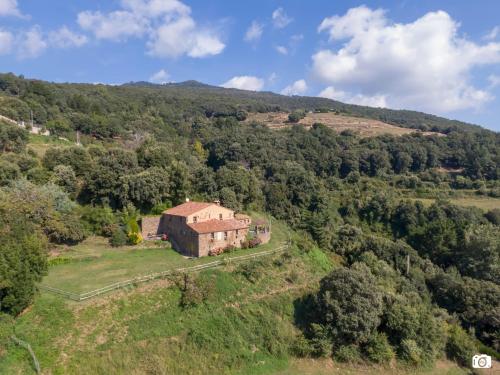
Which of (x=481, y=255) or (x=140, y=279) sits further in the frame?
(x=481, y=255)

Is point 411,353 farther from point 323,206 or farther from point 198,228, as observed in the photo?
point 323,206

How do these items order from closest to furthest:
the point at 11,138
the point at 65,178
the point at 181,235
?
1. the point at 181,235
2. the point at 65,178
3. the point at 11,138

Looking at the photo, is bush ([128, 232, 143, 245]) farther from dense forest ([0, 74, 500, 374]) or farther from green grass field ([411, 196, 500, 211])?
green grass field ([411, 196, 500, 211])

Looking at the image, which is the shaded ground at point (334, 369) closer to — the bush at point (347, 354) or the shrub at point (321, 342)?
the bush at point (347, 354)

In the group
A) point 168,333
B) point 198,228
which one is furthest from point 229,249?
point 168,333

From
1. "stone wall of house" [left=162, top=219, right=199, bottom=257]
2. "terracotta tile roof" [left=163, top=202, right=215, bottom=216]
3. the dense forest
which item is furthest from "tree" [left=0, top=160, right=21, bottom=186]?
"stone wall of house" [left=162, top=219, right=199, bottom=257]

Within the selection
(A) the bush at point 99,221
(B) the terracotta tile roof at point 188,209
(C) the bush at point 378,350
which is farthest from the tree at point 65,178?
(C) the bush at point 378,350
